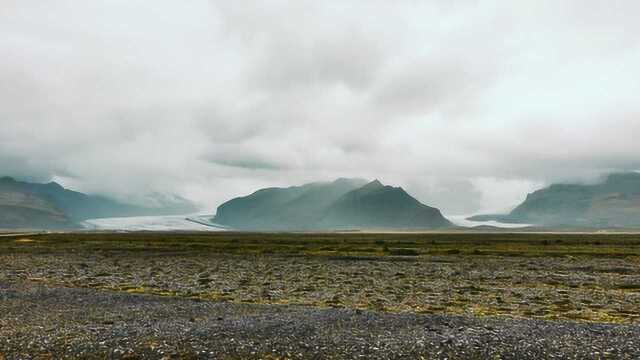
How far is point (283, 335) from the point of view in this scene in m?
24.6

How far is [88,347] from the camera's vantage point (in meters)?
21.9

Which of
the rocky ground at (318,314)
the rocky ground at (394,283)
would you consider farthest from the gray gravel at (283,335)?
the rocky ground at (394,283)

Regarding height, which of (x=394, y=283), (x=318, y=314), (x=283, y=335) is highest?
(x=283, y=335)

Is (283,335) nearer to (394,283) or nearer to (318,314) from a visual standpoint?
(318,314)

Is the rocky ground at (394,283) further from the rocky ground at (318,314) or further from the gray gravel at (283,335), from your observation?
the gray gravel at (283,335)

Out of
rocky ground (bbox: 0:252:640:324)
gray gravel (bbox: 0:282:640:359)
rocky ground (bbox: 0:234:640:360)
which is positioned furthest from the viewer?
rocky ground (bbox: 0:252:640:324)

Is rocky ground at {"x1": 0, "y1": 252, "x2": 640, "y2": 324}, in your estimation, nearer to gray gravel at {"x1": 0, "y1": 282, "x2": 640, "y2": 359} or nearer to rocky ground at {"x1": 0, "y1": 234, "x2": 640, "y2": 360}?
rocky ground at {"x1": 0, "y1": 234, "x2": 640, "y2": 360}

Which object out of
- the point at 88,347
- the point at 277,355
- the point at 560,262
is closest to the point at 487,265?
the point at 560,262

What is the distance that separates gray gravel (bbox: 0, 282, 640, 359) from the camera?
21.3 metres

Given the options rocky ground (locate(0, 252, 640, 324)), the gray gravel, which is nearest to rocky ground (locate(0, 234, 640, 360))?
the gray gravel

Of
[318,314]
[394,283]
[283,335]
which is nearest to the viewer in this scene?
[283,335]

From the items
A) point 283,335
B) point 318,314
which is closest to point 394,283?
point 318,314

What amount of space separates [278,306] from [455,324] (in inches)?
555

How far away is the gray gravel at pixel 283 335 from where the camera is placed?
21328 millimetres
